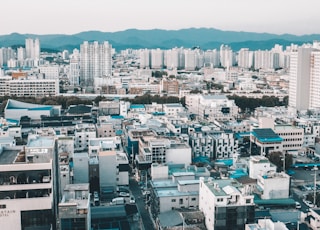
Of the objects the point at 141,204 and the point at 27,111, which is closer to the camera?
the point at 141,204

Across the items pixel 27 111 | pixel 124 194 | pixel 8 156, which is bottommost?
pixel 124 194

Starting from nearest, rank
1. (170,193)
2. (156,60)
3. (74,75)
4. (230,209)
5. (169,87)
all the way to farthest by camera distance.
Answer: (230,209), (170,193), (169,87), (74,75), (156,60)

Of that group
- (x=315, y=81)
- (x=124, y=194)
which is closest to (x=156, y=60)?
(x=315, y=81)

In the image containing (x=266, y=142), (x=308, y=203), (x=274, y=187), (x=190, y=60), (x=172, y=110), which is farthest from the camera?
(x=190, y=60)

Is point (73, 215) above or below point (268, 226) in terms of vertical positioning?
above

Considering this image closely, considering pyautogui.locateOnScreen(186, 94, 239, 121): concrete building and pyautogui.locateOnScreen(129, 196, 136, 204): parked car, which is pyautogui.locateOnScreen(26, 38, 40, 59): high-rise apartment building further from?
pyautogui.locateOnScreen(129, 196, 136, 204): parked car

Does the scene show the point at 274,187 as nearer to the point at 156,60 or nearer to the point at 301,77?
the point at 301,77

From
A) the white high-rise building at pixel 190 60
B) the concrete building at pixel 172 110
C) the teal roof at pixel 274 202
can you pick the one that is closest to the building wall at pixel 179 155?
the teal roof at pixel 274 202
